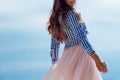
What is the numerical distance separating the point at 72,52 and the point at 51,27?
421 millimetres

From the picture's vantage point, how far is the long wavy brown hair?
6297mm

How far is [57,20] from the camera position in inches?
253

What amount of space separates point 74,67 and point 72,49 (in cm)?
19

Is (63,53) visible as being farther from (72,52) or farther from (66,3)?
(66,3)

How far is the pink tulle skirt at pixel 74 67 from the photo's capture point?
6191 mm

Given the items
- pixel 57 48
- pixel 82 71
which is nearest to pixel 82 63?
pixel 82 71

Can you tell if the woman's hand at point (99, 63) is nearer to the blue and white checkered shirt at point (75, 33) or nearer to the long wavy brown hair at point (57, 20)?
the blue and white checkered shirt at point (75, 33)

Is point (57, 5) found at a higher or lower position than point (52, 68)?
higher

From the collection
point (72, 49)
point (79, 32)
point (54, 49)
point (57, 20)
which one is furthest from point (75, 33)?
point (54, 49)

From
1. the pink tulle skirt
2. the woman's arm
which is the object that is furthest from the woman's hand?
the woman's arm

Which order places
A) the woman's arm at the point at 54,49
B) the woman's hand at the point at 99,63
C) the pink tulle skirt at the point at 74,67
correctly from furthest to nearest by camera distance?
the woman's arm at the point at 54,49 → the pink tulle skirt at the point at 74,67 → the woman's hand at the point at 99,63

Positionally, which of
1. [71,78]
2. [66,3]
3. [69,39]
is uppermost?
[66,3]

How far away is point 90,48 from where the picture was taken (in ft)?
19.8

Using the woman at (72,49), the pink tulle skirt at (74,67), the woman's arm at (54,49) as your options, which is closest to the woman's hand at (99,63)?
the woman at (72,49)
